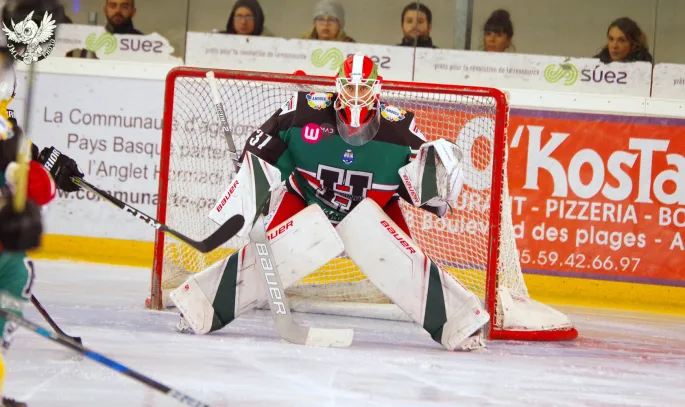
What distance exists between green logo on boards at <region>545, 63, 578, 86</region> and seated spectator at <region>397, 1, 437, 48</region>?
0.64 metres

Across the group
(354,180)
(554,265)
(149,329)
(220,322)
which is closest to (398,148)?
(354,180)

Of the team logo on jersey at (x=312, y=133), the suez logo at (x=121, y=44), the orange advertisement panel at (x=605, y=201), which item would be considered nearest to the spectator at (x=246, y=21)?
the suez logo at (x=121, y=44)

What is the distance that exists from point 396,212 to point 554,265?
67.0 inches

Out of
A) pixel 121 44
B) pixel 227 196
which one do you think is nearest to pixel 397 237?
pixel 227 196

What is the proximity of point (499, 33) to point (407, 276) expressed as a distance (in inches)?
91.6

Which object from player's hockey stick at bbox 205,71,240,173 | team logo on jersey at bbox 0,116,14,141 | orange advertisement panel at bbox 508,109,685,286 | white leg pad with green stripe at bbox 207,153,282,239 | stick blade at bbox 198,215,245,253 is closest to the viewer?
team logo on jersey at bbox 0,116,14,141

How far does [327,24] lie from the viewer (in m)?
5.43

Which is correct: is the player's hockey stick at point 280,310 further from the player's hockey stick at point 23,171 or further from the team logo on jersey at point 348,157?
the player's hockey stick at point 23,171

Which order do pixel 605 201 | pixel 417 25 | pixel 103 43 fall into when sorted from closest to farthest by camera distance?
pixel 605 201 → pixel 417 25 → pixel 103 43

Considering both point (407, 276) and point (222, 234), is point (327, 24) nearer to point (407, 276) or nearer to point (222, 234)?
point (407, 276)

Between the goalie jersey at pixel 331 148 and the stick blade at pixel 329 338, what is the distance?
0.51 metres

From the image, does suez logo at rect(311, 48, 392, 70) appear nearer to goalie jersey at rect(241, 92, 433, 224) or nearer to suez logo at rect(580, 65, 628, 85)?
suez logo at rect(580, 65, 628, 85)

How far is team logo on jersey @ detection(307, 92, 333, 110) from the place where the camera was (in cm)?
346

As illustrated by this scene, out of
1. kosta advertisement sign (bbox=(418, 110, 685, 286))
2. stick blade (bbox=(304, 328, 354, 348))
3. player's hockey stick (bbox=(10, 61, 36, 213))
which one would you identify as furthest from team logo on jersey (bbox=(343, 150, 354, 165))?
kosta advertisement sign (bbox=(418, 110, 685, 286))
